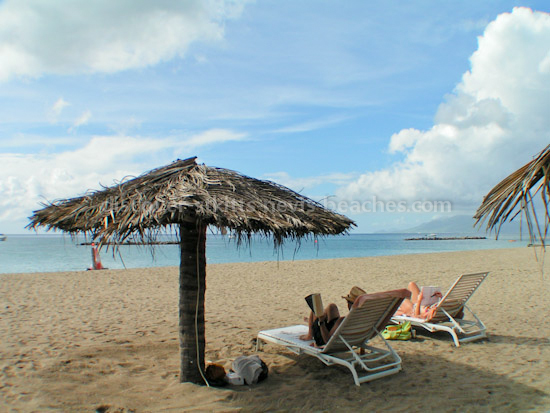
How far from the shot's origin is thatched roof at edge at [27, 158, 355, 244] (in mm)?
3121

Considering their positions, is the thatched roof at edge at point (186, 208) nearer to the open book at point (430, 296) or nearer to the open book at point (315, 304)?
the open book at point (315, 304)

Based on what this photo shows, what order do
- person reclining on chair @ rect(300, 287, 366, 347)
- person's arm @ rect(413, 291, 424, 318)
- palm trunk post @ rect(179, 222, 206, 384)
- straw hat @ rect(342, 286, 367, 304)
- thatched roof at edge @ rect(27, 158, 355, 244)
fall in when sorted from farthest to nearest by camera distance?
person's arm @ rect(413, 291, 424, 318) < straw hat @ rect(342, 286, 367, 304) < person reclining on chair @ rect(300, 287, 366, 347) < palm trunk post @ rect(179, 222, 206, 384) < thatched roof at edge @ rect(27, 158, 355, 244)

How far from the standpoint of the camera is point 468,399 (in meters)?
3.43

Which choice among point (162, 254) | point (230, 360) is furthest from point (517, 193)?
point (162, 254)

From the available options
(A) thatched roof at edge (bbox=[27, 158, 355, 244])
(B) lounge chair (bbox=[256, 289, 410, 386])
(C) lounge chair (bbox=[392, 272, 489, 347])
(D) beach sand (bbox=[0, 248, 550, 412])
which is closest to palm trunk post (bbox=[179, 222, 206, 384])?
(D) beach sand (bbox=[0, 248, 550, 412])

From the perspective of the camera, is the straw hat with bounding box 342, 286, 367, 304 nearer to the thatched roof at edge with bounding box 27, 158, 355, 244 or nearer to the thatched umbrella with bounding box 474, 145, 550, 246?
the thatched roof at edge with bounding box 27, 158, 355, 244

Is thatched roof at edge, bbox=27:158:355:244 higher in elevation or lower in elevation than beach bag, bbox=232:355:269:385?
higher

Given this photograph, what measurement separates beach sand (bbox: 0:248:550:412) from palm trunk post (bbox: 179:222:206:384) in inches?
7.2

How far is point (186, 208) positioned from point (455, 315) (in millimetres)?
4023

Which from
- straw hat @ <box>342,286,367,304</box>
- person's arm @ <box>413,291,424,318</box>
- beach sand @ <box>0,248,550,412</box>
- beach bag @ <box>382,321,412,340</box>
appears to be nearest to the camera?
beach sand @ <box>0,248,550,412</box>

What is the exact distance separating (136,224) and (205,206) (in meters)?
0.53

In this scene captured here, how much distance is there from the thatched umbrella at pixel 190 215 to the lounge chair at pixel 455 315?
1968 mm

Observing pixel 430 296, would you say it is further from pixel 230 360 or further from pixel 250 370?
pixel 250 370

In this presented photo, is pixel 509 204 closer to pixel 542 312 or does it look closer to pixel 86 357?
pixel 86 357
